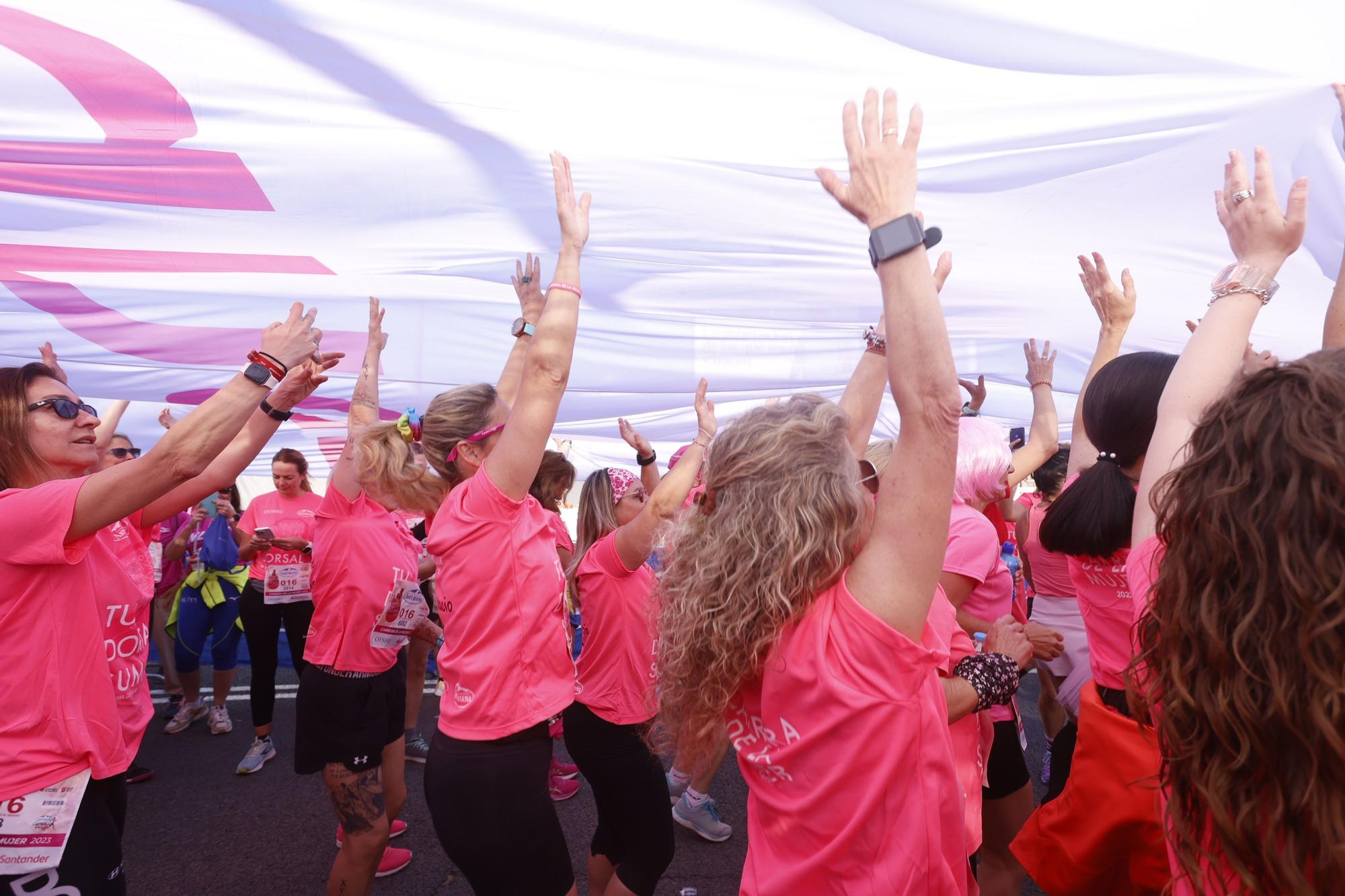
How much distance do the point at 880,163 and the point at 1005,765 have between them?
225 cm

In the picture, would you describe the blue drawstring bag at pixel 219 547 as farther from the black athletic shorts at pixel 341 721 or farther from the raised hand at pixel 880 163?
the raised hand at pixel 880 163

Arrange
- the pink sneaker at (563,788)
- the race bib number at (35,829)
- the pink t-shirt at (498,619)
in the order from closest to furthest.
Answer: the race bib number at (35,829) < the pink t-shirt at (498,619) < the pink sneaker at (563,788)

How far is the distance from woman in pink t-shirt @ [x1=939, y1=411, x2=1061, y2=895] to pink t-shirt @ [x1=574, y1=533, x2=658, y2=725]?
1185 millimetres

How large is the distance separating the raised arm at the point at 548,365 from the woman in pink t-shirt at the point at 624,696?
2.07 feet

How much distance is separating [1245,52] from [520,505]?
8.38ft

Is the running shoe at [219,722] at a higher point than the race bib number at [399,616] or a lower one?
lower

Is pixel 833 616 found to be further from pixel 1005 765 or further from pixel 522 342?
pixel 522 342

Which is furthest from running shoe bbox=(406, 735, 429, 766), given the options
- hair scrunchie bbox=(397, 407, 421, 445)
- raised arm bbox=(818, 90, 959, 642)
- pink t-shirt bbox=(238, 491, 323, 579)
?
raised arm bbox=(818, 90, 959, 642)

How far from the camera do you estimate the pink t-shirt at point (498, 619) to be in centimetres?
216

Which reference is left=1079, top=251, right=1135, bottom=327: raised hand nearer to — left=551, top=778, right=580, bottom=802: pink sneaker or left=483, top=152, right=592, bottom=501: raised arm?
left=483, top=152, right=592, bottom=501: raised arm

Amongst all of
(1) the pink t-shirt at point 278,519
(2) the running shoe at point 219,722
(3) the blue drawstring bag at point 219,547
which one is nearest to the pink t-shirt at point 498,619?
(1) the pink t-shirt at point 278,519

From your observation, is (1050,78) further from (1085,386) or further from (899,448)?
(899,448)

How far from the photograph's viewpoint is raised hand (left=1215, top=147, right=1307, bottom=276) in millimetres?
1404

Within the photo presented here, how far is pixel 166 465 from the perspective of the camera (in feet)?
5.99
